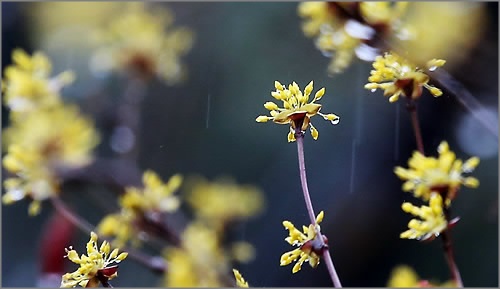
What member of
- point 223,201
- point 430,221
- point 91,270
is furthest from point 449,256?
point 223,201

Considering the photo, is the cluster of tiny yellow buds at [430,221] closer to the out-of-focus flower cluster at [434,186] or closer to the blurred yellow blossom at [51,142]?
the out-of-focus flower cluster at [434,186]

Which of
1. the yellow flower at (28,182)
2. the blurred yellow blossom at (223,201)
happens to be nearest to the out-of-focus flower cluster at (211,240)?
the blurred yellow blossom at (223,201)

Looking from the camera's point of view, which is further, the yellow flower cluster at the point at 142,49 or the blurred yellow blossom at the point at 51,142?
the yellow flower cluster at the point at 142,49

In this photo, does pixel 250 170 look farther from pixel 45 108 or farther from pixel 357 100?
pixel 45 108

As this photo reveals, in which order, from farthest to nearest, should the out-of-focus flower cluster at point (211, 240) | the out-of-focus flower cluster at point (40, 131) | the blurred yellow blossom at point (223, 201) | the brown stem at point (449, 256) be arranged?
the blurred yellow blossom at point (223, 201), the out-of-focus flower cluster at point (40, 131), the out-of-focus flower cluster at point (211, 240), the brown stem at point (449, 256)

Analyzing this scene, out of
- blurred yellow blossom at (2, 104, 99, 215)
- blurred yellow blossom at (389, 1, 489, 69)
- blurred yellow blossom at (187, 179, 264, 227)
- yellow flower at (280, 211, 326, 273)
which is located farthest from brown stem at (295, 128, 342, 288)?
blurred yellow blossom at (187, 179, 264, 227)

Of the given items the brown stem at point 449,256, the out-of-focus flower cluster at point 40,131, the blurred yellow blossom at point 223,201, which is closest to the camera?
the brown stem at point 449,256

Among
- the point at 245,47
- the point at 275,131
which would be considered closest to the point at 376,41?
the point at 275,131
